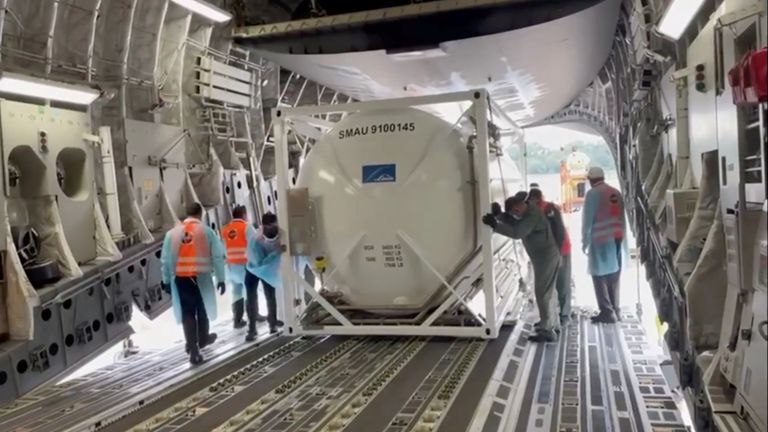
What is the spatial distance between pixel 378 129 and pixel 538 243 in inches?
80.6

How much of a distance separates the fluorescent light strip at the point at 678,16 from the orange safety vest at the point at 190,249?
4625 mm

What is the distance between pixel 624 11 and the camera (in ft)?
24.1

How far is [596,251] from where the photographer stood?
302 inches

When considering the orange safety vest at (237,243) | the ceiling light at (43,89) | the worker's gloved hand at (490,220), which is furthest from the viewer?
the orange safety vest at (237,243)

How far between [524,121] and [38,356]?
11.7m

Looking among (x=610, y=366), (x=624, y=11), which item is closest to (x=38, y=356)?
(x=610, y=366)

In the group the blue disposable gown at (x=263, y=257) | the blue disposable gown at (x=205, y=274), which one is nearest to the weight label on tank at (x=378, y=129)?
the blue disposable gown at (x=263, y=257)

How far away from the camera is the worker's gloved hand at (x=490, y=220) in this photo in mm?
6521

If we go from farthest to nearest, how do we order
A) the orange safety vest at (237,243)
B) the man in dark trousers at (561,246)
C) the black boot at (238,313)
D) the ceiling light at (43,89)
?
the black boot at (238,313)
the orange safety vest at (237,243)
the man in dark trousers at (561,246)
the ceiling light at (43,89)

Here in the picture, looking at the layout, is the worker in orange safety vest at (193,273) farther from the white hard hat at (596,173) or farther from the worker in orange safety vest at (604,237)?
the white hard hat at (596,173)

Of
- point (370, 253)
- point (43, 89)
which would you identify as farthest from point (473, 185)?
point (43, 89)

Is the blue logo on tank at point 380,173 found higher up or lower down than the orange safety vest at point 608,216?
higher up

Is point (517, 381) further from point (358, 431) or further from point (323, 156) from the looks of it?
point (323, 156)

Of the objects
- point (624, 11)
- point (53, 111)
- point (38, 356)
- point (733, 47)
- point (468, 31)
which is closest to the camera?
point (733, 47)
